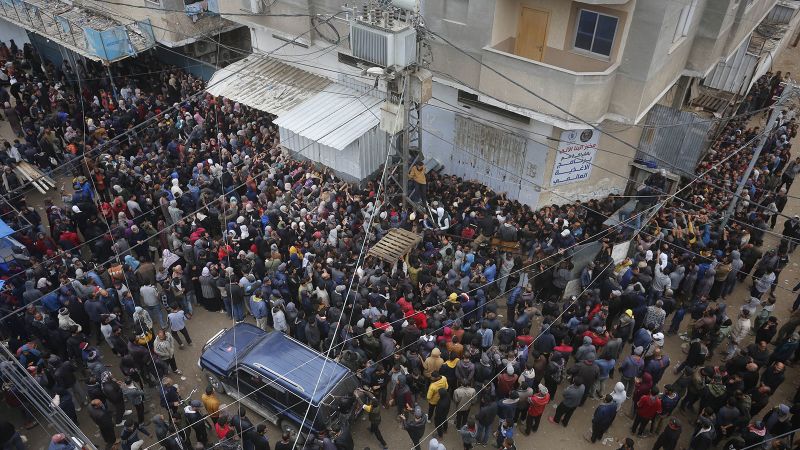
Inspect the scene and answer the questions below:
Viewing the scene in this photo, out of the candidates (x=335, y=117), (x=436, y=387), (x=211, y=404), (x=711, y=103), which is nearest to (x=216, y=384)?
(x=211, y=404)

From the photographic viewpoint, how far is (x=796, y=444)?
31.0ft

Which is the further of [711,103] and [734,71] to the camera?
[734,71]

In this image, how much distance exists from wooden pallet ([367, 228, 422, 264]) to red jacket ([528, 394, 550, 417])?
4160mm

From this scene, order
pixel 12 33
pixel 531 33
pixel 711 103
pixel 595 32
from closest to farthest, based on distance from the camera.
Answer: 1. pixel 595 32
2. pixel 531 33
3. pixel 711 103
4. pixel 12 33

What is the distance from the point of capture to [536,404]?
9.91 m

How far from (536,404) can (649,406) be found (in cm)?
194

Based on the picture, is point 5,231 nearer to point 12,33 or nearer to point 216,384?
point 216,384

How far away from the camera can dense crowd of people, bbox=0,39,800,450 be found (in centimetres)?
1009

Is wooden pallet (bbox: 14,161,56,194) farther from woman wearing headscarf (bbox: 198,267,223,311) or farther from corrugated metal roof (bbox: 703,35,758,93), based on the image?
corrugated metal roof (bbox: 703,35,758,93)

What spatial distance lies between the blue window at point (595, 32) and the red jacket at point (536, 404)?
27.0 feet

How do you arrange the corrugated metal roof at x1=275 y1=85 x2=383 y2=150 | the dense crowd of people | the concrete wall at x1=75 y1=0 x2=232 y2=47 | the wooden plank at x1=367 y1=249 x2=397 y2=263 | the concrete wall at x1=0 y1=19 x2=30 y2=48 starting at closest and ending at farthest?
the dense crowd of people
the wooden plank at x1=367 y1=249 x2=397 y2=263
the corrugated metal roof at x1=275 y1=85 x2=383 y2=150
the concrete wall at x1=75 y1=0 x2=232 y2=47
the concrete wall at x1=0 y1=19 x2=30 y2=48

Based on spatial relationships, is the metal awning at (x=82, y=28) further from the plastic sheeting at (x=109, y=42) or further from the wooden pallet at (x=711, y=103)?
the wooden pallet at (x=711, y=103)

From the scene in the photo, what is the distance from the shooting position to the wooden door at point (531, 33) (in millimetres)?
14312

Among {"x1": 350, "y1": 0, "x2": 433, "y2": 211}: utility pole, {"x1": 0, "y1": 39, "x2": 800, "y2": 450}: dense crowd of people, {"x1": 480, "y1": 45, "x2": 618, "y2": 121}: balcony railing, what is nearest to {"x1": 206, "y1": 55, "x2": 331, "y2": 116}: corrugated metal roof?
{"x1": 0, "y1": 39, "x2": 800, "y2": 450}: dense crowd of people
